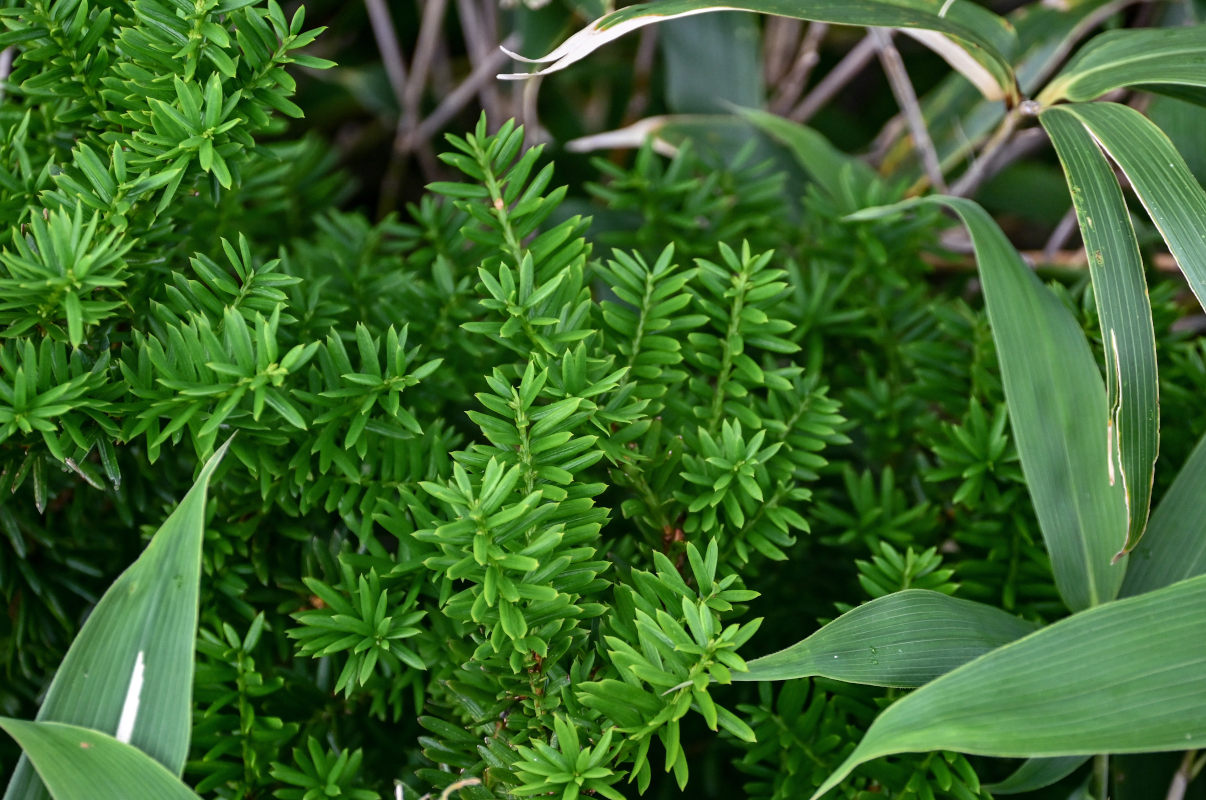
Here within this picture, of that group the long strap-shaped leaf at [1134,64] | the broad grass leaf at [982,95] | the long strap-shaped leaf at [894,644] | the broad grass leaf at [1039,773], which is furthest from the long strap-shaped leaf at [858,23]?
the broad grass leaf at [1039,773]

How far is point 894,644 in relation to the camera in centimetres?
46

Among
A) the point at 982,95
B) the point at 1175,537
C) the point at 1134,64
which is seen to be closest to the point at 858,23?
the point at 1134,64

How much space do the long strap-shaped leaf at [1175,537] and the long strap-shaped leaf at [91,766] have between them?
0.52 m

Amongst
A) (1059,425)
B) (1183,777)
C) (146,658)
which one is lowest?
(1183,777)

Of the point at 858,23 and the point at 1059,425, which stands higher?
the point at 858,23

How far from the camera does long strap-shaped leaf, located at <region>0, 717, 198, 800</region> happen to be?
1.27 feet

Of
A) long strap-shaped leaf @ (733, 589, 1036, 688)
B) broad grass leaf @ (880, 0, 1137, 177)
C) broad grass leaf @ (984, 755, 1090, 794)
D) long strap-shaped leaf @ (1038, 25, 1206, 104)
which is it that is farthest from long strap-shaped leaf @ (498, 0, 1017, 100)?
broad grass leaf @ (984, 755, 1090, 794)

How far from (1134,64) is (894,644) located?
42 cm

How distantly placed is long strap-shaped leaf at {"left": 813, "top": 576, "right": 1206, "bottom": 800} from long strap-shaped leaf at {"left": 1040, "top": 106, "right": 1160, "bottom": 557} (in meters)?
0.08

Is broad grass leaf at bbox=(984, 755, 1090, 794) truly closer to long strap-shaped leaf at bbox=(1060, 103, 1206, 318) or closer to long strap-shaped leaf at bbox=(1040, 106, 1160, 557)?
long strap-shaped leaf at bbox=(1040, 106, 1160, 557)

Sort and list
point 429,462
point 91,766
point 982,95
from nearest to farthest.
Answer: point 91,766 < point 429,462 < point 982,95

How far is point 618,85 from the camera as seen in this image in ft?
3.98

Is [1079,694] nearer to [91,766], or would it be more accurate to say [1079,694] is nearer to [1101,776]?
[1101,776]

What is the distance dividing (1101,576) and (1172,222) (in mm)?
205
